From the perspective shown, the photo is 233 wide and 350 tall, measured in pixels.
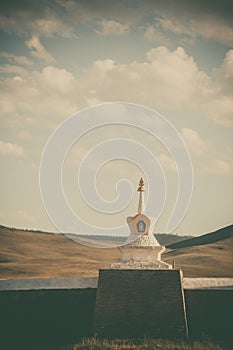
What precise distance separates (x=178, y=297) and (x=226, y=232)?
49151 mm

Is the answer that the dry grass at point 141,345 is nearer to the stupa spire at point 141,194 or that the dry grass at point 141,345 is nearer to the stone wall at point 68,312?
the stone wall at point 68,312

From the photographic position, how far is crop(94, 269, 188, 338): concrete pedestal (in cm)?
2364

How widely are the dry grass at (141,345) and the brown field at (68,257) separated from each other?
95.5ft

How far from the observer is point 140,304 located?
79.3ft

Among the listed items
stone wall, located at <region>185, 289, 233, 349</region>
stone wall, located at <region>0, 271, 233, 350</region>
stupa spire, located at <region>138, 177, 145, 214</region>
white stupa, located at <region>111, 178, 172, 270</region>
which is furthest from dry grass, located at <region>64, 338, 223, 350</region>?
stupa spire, located at <region>138, 177, 145, 214</region>

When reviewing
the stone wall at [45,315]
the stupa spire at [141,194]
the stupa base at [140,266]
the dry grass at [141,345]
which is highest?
the stupa spire at [141,194]

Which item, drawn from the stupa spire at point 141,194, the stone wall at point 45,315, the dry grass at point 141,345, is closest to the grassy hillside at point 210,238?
the stupa spire at point 141,194

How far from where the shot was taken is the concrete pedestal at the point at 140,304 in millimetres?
23641

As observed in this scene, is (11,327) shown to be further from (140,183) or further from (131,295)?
(140,183)

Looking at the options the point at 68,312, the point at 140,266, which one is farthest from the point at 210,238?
the point at 68,312

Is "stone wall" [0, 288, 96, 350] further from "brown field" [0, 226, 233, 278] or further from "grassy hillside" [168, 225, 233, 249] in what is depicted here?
"grassy hillside" [168, 225, 233, 249]

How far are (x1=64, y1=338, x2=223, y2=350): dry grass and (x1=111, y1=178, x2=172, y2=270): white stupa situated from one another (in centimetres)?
346

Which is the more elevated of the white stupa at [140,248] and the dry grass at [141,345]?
the white stupa at [140,248]

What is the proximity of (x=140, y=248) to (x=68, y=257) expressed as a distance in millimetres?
45513
